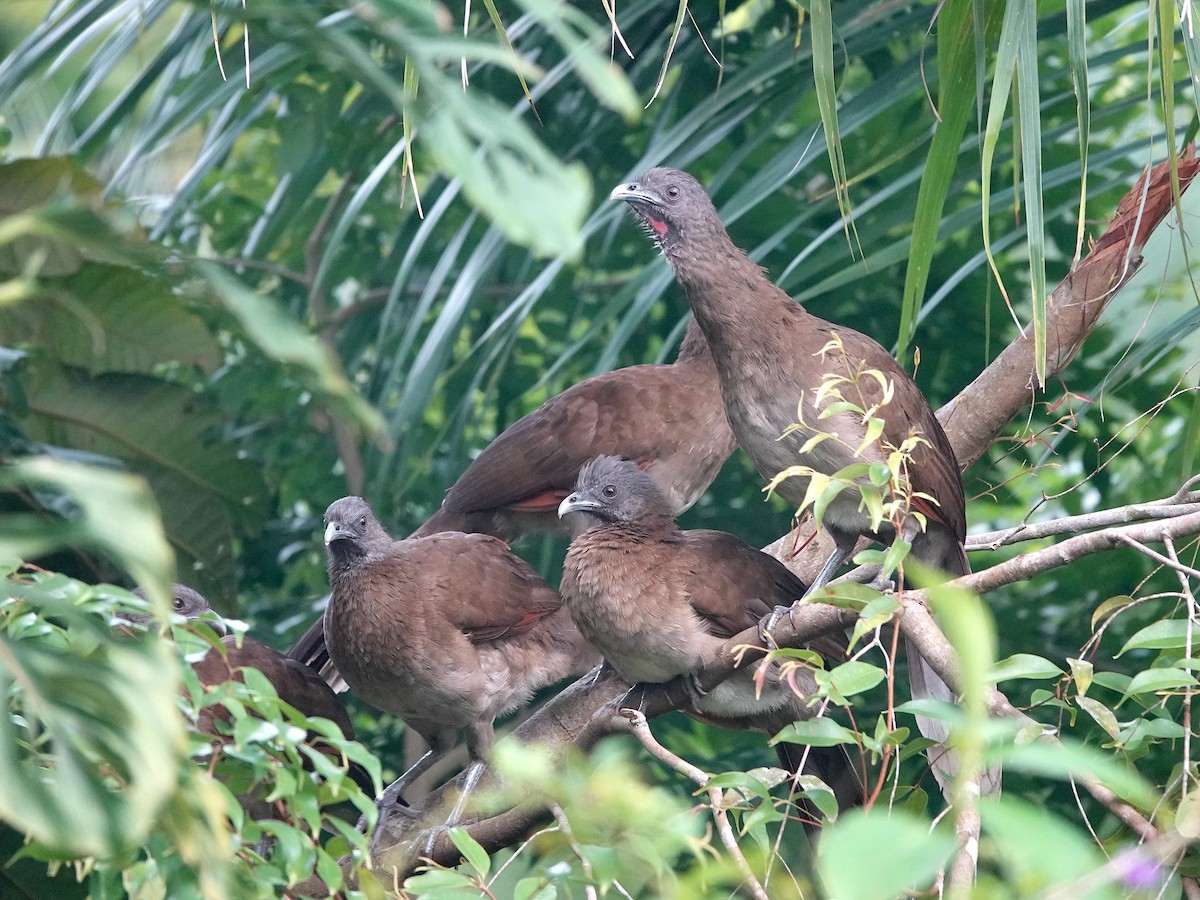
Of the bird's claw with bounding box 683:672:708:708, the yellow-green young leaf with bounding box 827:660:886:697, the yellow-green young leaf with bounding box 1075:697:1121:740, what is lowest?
the bird's claw with bounding box 683:672:708:708

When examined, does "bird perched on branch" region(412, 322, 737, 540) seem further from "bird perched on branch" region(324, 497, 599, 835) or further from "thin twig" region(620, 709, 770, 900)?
"thin twig" region(620, 709, 770, 900)

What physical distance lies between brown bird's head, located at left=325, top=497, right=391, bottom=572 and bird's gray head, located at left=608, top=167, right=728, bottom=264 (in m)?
1.12

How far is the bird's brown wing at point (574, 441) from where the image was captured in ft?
13.1

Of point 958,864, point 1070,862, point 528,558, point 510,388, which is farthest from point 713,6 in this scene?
point 1070,862

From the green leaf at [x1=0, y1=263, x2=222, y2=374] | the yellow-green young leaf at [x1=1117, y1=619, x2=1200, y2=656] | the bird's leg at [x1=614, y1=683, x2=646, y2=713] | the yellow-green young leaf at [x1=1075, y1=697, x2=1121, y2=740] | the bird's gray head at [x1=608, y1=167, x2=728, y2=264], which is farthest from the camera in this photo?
the green leaf at [x1=0, y1=263, x2=222, y2=374]

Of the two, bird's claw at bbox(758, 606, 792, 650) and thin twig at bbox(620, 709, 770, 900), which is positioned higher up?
thin twig at bbox(620, 709, 770, 900)

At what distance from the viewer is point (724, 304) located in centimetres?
315

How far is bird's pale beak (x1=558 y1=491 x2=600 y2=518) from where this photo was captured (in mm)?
3439

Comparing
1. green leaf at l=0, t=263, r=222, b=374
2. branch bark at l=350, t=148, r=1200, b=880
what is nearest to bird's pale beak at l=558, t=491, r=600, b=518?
branch bark at l=350, t=148, r=1200, b=880

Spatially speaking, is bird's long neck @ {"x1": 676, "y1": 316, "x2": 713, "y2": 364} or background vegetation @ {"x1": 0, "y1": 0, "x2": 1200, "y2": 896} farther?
bird's long neck @ {"x1": 676, "y1": 316, "x2": 713, "y2": 364}

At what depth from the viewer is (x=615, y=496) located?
11.2ft

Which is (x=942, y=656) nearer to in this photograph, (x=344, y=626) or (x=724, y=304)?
(x=724, y=304)

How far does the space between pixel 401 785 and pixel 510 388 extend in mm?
2034

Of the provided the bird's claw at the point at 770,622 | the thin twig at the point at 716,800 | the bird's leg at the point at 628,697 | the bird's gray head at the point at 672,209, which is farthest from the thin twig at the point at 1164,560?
the bird's gray head at the point at 672,209
